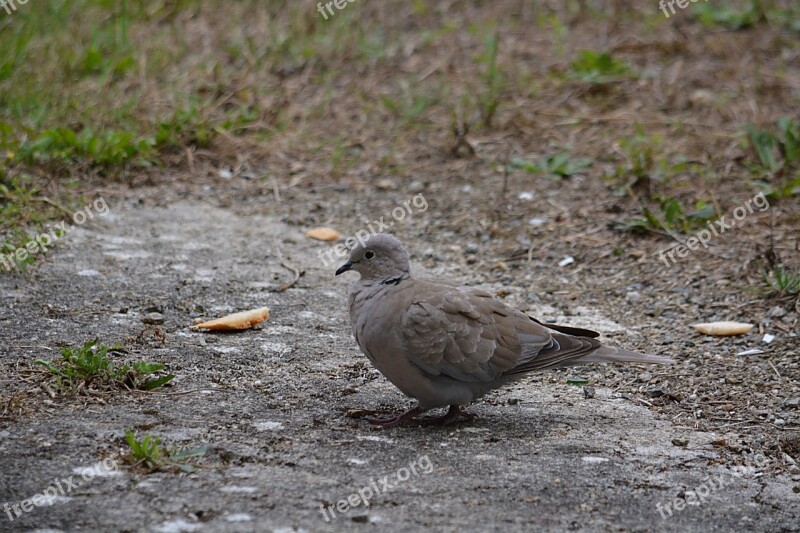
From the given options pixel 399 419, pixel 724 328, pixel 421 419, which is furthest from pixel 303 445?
pixel 724 328

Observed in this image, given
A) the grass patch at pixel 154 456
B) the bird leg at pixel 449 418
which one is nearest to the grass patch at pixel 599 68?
the bird leg at pixel 449 418

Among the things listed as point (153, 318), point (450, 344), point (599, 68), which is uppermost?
point (153, 318)

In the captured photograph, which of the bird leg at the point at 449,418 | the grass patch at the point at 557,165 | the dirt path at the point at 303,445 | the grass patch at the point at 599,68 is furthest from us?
the grass patch at the point at 599,68

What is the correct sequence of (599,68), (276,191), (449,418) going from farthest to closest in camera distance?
(599,68) → (276,191) → (449,418)

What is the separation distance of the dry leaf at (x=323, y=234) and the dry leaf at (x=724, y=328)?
2.30 meters

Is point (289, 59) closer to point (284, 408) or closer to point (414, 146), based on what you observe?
point (414, 146)

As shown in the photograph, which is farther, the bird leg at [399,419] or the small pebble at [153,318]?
the small pebble at [153,318]

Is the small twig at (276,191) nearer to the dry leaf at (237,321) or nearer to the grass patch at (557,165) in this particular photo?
the grass patch at (557,165)

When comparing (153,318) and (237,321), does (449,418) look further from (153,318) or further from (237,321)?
(153,318)

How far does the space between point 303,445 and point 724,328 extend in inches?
96.3

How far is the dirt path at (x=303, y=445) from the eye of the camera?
10.1 feet

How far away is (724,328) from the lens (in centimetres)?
502

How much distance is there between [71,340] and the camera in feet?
14.5

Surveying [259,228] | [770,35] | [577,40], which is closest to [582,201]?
[259,228]
